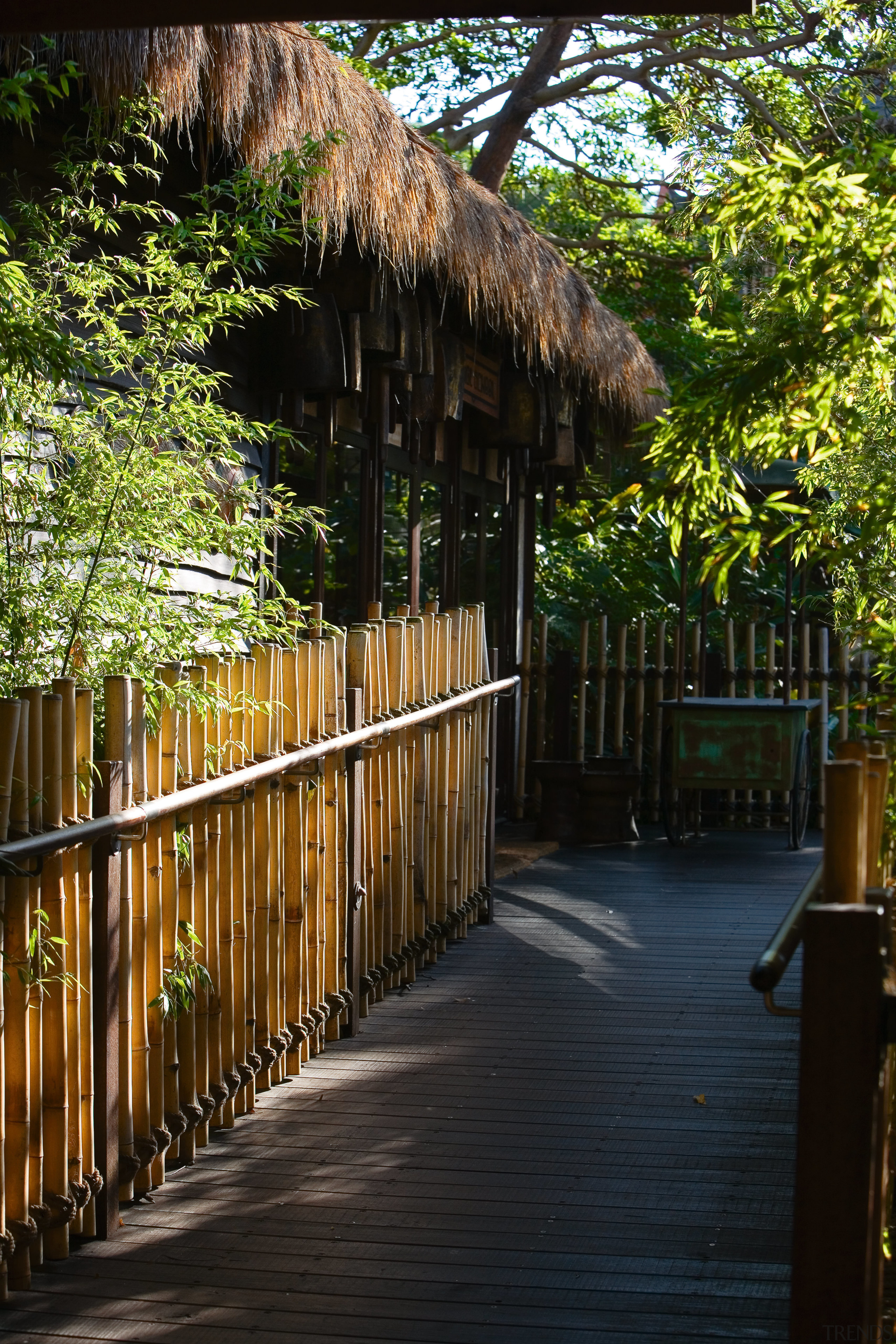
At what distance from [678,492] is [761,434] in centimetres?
23

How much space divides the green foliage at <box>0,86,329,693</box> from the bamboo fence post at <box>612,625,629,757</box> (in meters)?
5.82

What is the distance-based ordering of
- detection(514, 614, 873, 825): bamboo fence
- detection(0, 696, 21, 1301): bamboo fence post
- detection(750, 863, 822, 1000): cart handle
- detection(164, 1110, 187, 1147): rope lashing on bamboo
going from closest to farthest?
1. detection(750, 863, 822, 1000): cart handle
2. detection(0, 696, 21, 1301): bamboo fence post
3. detection(164, 1110, 187, 1147): rope lashing on bamboo
4. detection(514, 614, 873, 825): bamboo fence

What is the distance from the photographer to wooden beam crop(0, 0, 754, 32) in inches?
86.4

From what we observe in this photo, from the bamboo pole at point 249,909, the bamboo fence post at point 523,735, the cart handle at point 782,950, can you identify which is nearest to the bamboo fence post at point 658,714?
the bamboo fence post at point 523,735

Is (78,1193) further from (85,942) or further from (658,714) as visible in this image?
(658,714)

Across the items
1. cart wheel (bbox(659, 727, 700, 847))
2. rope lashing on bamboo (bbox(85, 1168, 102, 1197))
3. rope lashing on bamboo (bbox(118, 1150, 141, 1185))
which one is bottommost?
rope lashing on bamboo (bbox(118, 1150, 141, 1185))

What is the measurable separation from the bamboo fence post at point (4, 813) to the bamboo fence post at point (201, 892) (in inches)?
33.2

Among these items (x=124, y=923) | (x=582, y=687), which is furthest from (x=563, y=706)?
(x=124, y=923)

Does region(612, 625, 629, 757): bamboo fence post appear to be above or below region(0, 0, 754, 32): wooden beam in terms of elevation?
below

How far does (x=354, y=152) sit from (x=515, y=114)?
28.0 feet

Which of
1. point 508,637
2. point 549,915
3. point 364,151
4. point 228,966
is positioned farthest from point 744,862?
point 228,966

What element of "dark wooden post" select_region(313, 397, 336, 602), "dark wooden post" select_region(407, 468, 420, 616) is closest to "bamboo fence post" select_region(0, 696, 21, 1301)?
"dark wooden post" select_region(313, 397, 336, 602)

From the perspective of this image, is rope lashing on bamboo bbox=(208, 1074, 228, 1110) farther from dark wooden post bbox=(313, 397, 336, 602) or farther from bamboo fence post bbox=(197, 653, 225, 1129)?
dark wooden post bbox=(313, 397, 336, 602)

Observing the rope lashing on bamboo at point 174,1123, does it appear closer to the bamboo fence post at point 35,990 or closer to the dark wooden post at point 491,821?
the bamboo fence post at point 35,990
